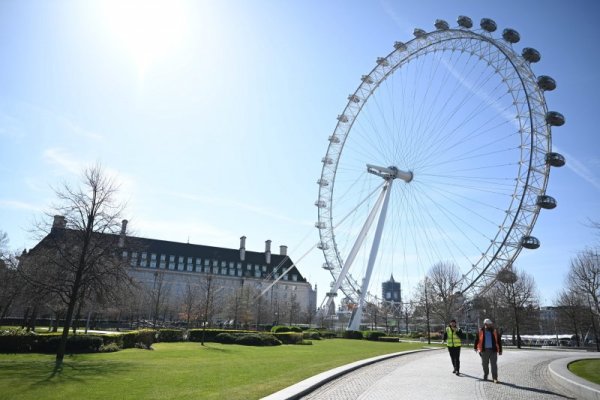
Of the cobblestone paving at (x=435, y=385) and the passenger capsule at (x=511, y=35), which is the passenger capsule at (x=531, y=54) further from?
the cobblestone paving at (x=435, y=385)

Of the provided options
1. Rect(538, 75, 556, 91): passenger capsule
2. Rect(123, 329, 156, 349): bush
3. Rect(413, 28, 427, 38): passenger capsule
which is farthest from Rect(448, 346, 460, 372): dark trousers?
Rect(413, 28, 427, 38): passenger capsule

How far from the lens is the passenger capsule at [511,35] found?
36.9m

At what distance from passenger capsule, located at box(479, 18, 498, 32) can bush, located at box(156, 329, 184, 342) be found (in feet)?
136

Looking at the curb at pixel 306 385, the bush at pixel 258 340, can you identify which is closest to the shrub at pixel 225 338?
the bush at pixel 258 340

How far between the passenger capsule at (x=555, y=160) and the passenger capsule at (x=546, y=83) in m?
6.12

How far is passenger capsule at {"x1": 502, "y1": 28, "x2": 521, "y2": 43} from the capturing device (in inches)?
1453

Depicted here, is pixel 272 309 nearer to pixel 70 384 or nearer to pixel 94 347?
pixel 94 347

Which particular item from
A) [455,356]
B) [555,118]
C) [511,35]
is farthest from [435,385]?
[511,35]

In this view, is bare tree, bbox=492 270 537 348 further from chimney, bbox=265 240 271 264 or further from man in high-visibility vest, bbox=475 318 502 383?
chimney, bbox=265 240 271 264

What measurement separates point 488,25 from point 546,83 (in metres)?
7.78

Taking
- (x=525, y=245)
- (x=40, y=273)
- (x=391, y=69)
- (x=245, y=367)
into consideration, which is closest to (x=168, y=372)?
(x=245, y=367)

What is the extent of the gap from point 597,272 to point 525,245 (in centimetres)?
976

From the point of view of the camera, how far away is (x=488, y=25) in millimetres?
37969

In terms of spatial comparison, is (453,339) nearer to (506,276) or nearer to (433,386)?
(433,386)
